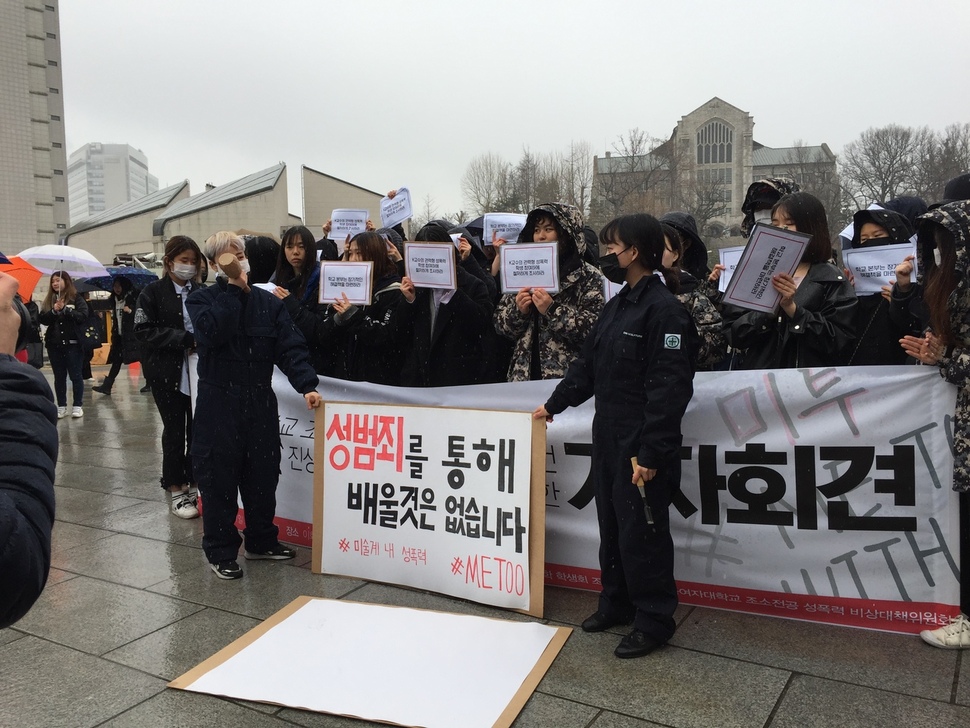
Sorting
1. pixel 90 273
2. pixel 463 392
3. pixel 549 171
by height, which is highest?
pixel 549 171

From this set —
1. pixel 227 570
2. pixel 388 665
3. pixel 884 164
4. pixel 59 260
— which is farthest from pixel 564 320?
pixel 884 164

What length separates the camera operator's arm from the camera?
109 cm

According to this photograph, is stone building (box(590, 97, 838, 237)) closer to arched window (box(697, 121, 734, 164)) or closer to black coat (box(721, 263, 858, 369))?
arched window (box(697, 121, 734, 164))

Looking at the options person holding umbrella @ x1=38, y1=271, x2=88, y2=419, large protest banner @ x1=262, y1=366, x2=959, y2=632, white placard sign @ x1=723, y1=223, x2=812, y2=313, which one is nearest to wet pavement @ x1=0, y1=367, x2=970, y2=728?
large protest banner @ x1=262, y1=366, x2=959, y2=632

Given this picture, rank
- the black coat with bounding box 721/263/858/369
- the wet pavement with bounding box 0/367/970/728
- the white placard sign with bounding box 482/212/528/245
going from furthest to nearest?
the white placard sign with bounding box 482/212/528/245 < the black coat with bounding box 721/263/858/369 < the wet pavement with bounding box 0/367/970/728

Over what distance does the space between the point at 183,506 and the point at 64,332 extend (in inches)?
246

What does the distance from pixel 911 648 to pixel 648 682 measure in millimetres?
1220

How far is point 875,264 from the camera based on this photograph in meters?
3.95

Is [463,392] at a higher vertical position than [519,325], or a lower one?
lower

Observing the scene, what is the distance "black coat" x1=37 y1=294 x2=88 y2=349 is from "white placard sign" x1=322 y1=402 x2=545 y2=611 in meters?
7.77

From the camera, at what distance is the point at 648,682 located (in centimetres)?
305

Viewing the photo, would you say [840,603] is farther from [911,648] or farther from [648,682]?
[648,682]

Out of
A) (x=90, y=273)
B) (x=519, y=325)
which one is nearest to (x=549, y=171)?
(x=90, y=273)

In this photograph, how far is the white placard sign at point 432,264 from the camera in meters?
4.59
